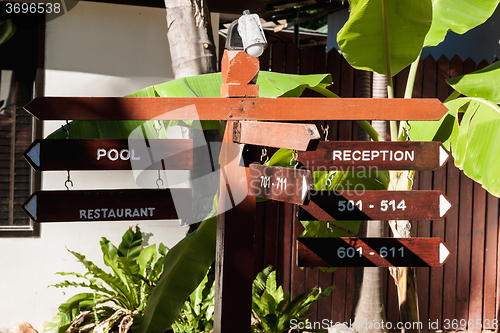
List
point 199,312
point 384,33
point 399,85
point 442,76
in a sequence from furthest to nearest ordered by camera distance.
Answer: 1. point 442,76
2. point 399,85
3. point 199,312
4. point 384,33

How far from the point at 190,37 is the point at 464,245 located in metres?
3.84

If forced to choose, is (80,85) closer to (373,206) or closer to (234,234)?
(234,234)

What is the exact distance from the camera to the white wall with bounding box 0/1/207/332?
3.91 meters

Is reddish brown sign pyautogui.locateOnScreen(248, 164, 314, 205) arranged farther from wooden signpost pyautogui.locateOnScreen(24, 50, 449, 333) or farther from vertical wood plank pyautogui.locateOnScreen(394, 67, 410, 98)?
vertical wood plank pyautogui.locateOnScreen(394, 67, 410, 98)

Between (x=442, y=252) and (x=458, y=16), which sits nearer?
(x=442, y=252)

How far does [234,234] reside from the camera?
6.47 ft

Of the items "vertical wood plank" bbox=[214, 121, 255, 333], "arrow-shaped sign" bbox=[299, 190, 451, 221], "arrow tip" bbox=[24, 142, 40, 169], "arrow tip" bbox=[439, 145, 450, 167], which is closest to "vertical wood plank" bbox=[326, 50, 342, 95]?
"arrow tip" bbox=[439, 145, 450, 167]

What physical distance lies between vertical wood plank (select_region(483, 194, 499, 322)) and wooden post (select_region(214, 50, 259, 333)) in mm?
4028

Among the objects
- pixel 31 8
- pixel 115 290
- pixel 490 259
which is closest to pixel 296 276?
pixel 115 290

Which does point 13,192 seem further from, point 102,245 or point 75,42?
point 75,42

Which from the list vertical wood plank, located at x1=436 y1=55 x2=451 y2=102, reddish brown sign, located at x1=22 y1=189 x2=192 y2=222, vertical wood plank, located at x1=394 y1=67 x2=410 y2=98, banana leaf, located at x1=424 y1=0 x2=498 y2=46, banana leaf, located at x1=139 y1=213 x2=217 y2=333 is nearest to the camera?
reddish brown sign, located at x1=22 y1=189 x2=192 y2=222

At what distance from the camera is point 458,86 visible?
2.81 m

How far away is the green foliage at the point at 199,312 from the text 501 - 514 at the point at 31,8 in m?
2.73

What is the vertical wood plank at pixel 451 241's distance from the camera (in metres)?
4.85
